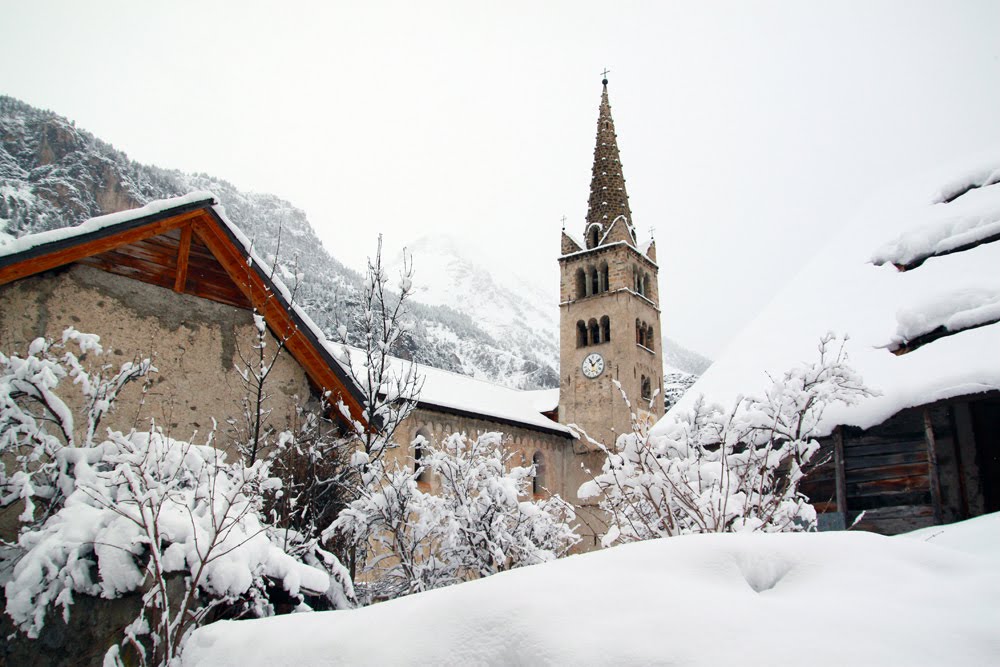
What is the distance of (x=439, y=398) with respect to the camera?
29266 millimetres

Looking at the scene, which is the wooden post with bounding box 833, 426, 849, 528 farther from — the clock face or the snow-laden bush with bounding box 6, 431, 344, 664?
the clock face

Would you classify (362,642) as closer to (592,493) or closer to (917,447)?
(592,493)

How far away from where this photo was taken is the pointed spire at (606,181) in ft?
139

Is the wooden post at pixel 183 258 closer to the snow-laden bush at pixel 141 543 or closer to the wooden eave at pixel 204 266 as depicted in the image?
the wooden eave at pixel 204 266

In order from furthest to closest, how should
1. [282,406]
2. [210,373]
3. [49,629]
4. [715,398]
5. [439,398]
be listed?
[439,398] → [715,398] → [282,406] → [210,373] → [49,629]

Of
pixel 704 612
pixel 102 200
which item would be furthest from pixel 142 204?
pixel 704 612

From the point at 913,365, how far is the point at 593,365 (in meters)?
28.3

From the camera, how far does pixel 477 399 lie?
32594 mm

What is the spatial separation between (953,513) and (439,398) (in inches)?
810

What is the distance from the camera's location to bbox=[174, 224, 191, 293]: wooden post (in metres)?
9.97

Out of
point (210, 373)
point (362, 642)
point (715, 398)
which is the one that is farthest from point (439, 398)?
point (362, 642)

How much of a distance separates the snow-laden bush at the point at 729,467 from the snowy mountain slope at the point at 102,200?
38261 millimetres

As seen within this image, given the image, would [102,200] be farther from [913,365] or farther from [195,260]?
[913,365]

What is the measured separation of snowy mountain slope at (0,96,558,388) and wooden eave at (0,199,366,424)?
3512 centimetres
